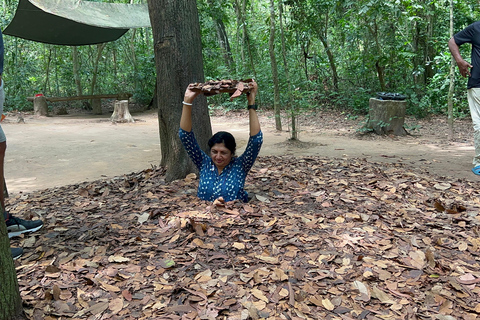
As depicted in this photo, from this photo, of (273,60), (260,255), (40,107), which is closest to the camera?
(260,255)

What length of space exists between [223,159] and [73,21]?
7.12 m

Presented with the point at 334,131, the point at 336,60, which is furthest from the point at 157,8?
the point at 336,60

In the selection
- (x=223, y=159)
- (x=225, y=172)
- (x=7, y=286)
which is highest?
(x=223, y=159)

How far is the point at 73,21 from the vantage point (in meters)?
8.50

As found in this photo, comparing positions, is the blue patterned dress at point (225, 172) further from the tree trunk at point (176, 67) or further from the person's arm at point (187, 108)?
the tree trunk at point (176, 67)

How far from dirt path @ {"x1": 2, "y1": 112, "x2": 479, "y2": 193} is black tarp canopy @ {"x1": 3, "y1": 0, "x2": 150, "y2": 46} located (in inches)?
90.4

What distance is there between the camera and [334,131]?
888 cm

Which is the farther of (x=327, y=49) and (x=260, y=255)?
(x=327, y=49)

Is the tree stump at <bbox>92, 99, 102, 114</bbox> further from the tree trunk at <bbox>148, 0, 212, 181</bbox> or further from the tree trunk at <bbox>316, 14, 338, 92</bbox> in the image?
the tree trunk at <bbox>148, 0, 212, 181</bbox>

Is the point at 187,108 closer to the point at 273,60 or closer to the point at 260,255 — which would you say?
the point at 260,255

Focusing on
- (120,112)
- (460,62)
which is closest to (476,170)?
(460,62)

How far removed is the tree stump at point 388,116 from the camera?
304 inches

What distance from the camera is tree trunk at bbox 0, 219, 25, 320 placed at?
1.56 m

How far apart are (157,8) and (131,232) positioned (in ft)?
7.09
